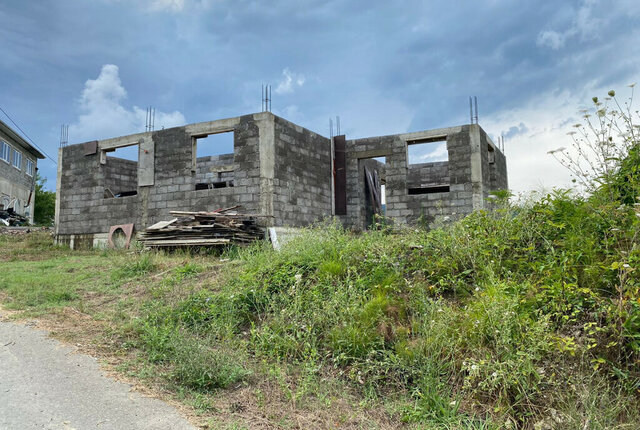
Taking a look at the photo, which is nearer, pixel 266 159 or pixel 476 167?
pixel 266 159

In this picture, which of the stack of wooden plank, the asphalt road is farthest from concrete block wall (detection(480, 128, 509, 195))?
the asphalt road

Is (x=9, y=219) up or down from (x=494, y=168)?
down

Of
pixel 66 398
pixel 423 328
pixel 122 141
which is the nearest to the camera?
pixel 66 398

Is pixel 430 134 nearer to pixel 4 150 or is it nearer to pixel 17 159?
pixel 4 150

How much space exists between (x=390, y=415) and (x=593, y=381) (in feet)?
5.24

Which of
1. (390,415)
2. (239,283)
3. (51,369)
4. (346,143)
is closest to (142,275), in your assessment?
(239,283)

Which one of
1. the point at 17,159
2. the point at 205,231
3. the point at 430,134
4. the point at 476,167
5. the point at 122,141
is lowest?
the point at 205,231

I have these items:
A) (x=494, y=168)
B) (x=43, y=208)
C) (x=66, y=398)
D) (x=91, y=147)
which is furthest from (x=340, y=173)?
(x=43, y=208)

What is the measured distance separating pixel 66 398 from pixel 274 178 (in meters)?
9.48

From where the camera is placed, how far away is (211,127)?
534 inches

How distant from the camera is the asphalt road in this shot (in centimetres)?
333

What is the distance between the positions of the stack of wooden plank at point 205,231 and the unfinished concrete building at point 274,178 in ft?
2.19

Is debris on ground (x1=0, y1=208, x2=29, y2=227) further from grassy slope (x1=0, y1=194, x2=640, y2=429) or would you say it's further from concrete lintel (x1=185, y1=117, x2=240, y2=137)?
grassy slope (x1=0, y1=194, x2=640, y2=429)

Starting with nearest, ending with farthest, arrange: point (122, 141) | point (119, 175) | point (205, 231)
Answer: point (205, 231) → point (122, 141) → point (119, 175)
